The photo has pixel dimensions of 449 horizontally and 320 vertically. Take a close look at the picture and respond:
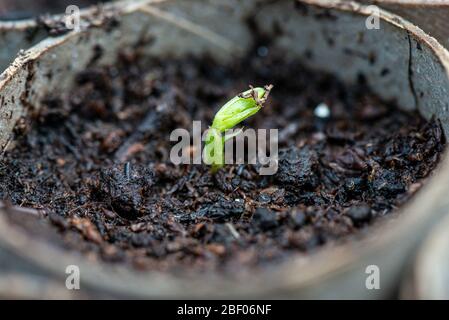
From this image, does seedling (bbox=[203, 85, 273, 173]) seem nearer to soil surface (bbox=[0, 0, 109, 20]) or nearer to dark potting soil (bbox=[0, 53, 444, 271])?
dark potting soil (bbox=[0, 53, 444, 271])

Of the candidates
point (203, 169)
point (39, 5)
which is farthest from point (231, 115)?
point (39, 5)

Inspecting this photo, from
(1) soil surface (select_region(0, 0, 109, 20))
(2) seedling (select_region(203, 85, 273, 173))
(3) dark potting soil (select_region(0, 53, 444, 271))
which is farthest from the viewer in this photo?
(1) soil surface (select_region(0, 0, 109, 20))

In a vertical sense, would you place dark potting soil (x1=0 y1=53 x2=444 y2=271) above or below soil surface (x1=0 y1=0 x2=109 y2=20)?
below

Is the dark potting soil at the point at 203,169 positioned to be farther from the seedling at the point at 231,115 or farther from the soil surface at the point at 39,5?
the soil surface at the point at 39,5

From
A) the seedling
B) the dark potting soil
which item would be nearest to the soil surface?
the dark potting soil

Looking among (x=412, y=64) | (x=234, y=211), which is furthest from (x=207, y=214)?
(x=412, y=64)

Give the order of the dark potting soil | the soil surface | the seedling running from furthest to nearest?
the soil surface
the seedling
the dark potting soil

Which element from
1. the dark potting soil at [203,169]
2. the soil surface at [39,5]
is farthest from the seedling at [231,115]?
the soil surface at [39,5]

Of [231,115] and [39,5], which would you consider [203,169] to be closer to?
[231,115]
